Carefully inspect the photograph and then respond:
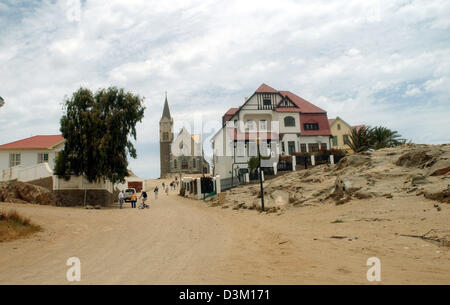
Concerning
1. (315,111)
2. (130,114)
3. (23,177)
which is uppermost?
(315,111)

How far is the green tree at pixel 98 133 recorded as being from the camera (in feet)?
88.2

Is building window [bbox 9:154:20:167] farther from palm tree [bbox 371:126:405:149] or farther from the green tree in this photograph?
palm tree [bbox 371:126:405:149]

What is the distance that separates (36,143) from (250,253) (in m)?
47.0

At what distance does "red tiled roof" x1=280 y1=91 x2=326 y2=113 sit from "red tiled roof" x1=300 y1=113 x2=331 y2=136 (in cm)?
66

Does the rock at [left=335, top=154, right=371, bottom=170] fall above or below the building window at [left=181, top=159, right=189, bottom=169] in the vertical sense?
below

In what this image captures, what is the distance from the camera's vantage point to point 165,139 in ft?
376

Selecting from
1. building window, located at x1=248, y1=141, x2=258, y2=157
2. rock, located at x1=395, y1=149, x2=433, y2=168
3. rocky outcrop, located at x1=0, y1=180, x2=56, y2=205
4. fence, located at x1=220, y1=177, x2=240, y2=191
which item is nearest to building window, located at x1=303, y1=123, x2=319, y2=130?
building window, located at x1=248, y1=141, x2=258, y2=157

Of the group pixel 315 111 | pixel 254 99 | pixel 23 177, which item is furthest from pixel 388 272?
pixel 315 111

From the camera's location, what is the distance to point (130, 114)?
28.8m

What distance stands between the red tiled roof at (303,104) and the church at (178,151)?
5545 cm

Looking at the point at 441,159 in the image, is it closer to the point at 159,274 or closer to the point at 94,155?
the point at 159,274

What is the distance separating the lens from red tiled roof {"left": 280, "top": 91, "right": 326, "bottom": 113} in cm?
4572

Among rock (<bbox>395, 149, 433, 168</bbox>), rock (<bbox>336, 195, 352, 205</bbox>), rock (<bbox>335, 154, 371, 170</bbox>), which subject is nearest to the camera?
rock (<bbox>336, 195, 352, 205</bbox>)
